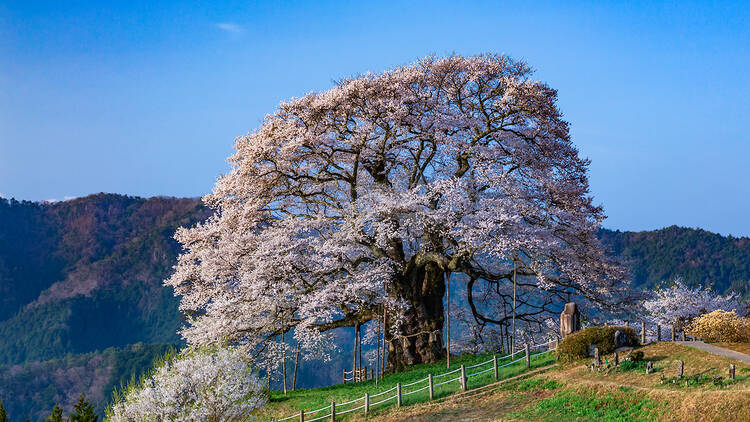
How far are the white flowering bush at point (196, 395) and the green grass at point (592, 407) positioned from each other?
8.61 metres

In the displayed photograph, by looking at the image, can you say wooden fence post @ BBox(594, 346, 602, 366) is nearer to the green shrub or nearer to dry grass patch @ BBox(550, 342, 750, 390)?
dry grass patch @ BBox(550, 342, 750, 390)

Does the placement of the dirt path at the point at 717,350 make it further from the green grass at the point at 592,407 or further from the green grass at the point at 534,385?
the green grass at the point at 534,385

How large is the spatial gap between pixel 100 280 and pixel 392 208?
112 meters

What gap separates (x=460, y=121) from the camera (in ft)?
104

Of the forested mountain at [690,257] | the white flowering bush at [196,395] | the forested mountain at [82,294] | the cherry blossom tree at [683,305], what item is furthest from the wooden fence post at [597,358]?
the forested mountain at [82,294]

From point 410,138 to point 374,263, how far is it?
611 centimetres

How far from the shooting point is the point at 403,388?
27.6 meters

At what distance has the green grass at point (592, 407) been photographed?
2039 centimetres

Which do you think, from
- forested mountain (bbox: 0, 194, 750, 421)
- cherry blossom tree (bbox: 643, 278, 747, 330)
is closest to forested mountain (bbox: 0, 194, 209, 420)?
forested mountain (bbox: 0, 194, 750, 421)

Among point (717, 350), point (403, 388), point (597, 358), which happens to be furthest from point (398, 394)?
point (717, 350)

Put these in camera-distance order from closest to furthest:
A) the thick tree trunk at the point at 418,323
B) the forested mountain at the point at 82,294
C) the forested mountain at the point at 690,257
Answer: the thick tree trunk at the point at 418,323 → the forested mountain at the point at 690,257 → the forested mountain at the point at 82,294

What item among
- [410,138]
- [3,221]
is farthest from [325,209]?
[3,221]

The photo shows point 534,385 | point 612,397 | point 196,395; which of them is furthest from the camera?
point 534,385

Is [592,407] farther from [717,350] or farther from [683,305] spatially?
[683,305]
